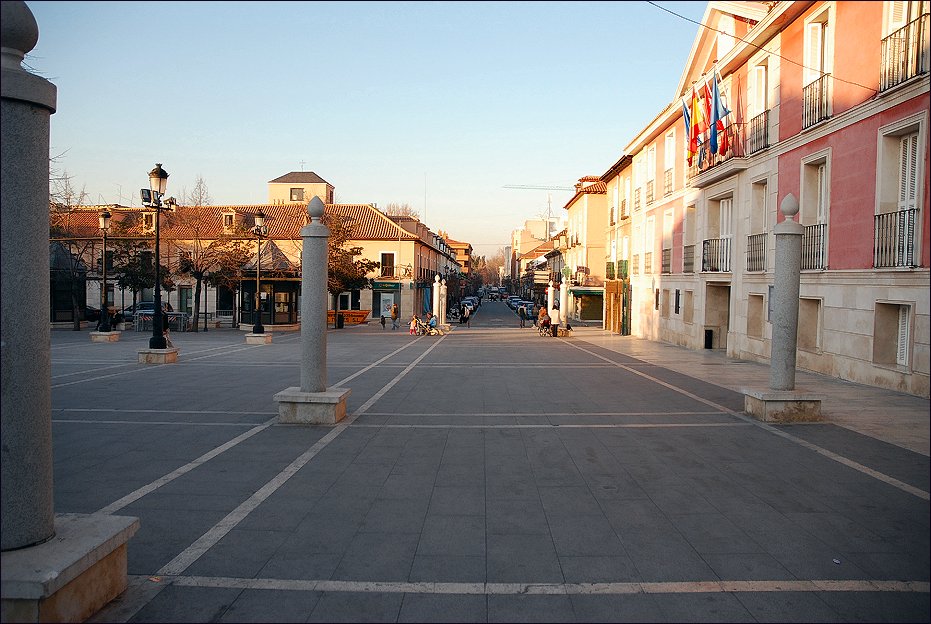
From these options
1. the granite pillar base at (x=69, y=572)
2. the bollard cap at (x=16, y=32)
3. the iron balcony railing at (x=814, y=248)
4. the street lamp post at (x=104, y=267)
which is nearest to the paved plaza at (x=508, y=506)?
the granite pillar base at (x=69, y=572)

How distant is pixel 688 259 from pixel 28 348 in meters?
24.0

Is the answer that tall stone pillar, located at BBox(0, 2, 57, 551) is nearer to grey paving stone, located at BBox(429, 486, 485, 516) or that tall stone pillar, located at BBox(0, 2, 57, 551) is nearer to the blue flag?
grey paving stone, located at BBox(429, 486, 485, 516)

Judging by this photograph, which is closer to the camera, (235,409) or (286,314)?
(235,409)

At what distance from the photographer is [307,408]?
30.0 feet

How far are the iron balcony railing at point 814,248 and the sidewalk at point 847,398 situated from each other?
256 centimetres

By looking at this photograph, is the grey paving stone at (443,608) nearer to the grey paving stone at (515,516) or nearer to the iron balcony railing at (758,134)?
the grey paving stone at (515,516)

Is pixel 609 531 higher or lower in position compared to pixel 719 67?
lower

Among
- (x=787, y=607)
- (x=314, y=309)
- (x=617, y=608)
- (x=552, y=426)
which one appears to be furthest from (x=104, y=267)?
(x=787, y=607)

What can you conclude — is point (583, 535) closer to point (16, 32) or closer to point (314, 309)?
point (16, 32)

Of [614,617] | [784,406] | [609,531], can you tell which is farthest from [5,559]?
[784,406]

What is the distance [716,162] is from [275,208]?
144 feet

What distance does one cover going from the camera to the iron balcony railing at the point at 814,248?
1473 cm

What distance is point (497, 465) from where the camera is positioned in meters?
7.08

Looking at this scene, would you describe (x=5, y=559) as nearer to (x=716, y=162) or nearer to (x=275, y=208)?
(x=716, y=162)
